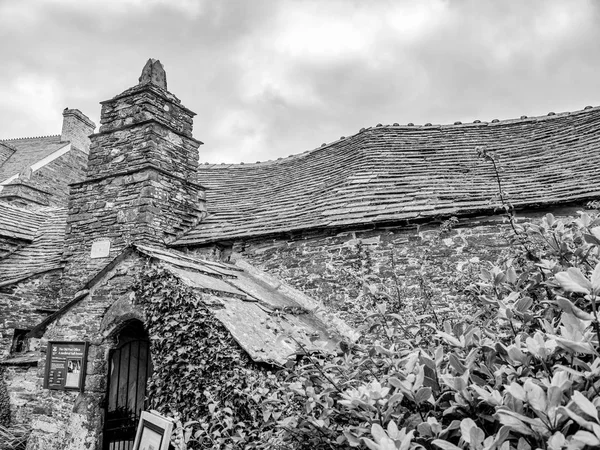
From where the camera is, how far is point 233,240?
905 centimetres

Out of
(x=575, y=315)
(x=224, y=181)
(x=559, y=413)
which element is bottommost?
(x=559, y=413)

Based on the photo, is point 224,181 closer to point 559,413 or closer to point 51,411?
point 51,411

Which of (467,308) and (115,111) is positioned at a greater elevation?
(115,111)

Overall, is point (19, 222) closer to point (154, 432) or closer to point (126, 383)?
point (126, 383)

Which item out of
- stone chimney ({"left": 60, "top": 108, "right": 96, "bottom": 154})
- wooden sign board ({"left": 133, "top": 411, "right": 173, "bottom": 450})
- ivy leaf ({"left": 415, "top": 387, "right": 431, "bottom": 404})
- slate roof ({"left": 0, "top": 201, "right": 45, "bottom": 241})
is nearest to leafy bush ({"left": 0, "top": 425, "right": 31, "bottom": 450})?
wooden sign board ({"left": 133, "top": 411, "right": 173, "bottom": 450})

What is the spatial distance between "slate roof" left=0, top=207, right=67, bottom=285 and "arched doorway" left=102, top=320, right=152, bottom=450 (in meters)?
4.89

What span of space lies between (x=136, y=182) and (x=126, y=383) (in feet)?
13.4

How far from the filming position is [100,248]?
8945 millimetres

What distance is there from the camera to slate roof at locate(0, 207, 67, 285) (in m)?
10.9

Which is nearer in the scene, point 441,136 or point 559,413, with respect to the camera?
point 559,413

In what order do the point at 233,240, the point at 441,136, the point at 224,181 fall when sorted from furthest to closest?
the point at 224,181
the point at 441,136
the point at 233,240

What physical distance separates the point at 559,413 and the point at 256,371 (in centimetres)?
354

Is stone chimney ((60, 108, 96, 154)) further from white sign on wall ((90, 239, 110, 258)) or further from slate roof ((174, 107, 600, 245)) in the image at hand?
white sign on wall ((90, 239, 110, 258))

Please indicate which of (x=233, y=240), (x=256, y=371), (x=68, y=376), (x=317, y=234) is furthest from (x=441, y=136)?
(x=68, y=376)
